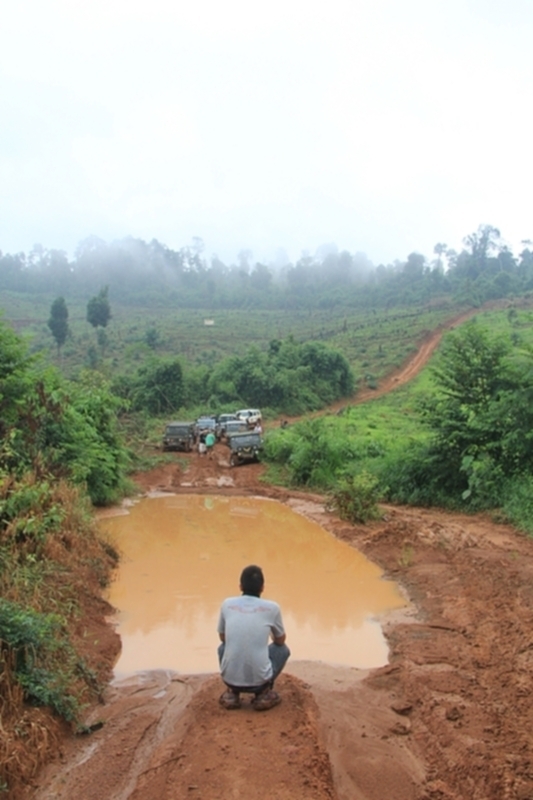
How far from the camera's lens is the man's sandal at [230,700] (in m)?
5.59

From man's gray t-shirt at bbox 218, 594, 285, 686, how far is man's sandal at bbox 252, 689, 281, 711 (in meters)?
0.13

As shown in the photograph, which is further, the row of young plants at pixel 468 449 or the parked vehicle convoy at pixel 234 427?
the parked vehicle convoy at pixel 234 427

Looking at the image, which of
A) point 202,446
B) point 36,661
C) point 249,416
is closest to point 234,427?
point 202,446

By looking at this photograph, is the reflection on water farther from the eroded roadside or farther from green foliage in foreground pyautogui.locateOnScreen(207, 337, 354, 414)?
green foliage in foreground pyautogui.locateOnScreen(207, 337, 354, 414)

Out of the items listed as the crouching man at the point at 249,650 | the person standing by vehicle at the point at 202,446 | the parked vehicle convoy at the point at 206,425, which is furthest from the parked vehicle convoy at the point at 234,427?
the crouching man at the point at 249,650

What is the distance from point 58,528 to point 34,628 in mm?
4055

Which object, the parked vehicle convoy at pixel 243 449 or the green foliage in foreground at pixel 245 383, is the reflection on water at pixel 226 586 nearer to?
the parked vehicle convoy at pixel 243 449

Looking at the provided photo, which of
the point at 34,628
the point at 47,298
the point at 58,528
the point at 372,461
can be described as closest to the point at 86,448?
the point at 58,528

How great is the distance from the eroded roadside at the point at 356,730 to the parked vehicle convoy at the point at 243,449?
1586 cm

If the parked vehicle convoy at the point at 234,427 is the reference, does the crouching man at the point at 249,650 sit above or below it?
above

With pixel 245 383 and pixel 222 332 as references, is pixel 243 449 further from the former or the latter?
pixel 222 332

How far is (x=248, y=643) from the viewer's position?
5.55 m

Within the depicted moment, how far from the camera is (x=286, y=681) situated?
6.49 m

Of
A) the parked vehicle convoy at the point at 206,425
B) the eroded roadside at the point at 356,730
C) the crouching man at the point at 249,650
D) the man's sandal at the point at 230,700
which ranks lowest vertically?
the parked vehicle convoy at the point at 206,425
